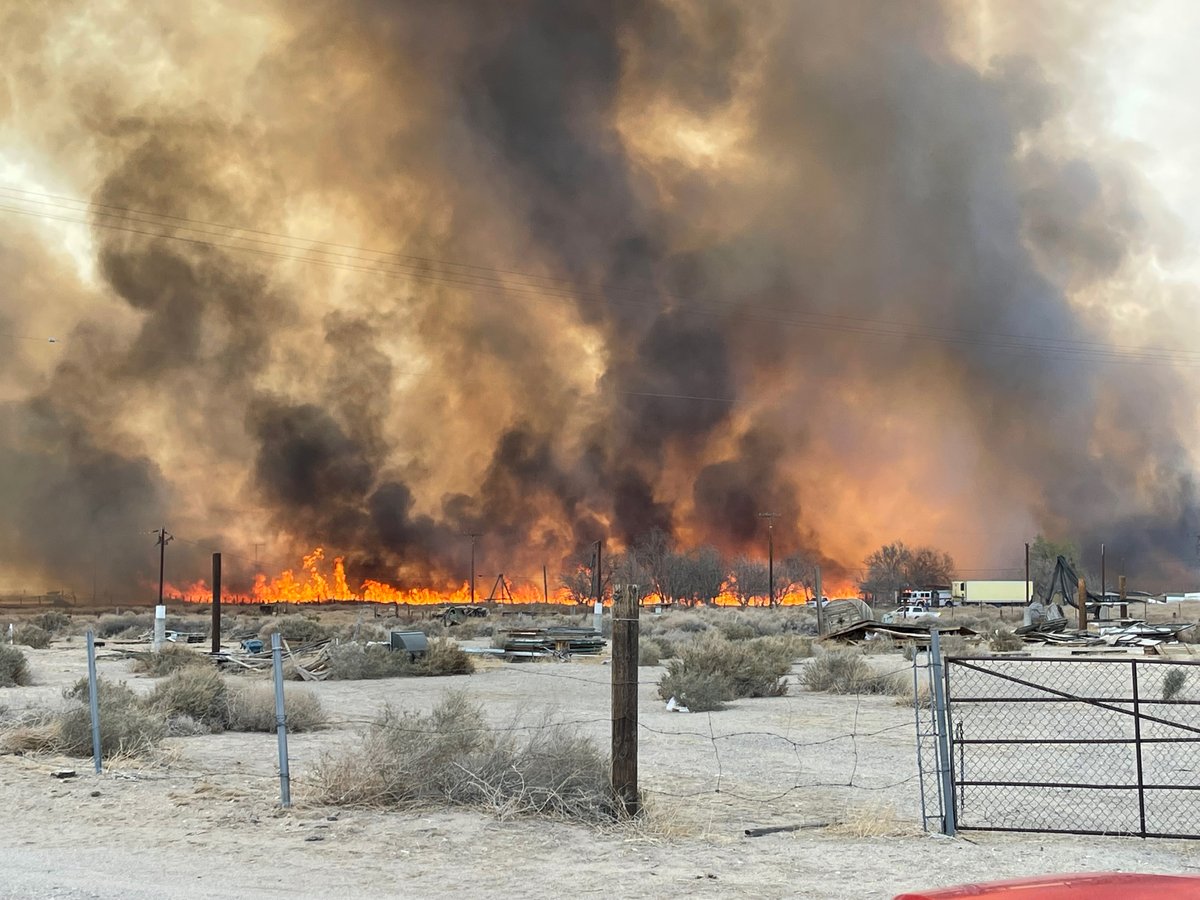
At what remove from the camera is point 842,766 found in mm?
16547

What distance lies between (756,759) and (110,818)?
934 cm

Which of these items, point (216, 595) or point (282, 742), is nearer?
point (282, 742)

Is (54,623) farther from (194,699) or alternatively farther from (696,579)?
(696,579)

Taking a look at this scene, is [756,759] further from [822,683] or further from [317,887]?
[822,683]

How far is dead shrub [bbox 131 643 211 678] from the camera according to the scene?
32438 mm

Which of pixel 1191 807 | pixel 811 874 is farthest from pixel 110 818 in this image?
pixel 1191 807

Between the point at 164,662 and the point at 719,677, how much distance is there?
58.0 ft

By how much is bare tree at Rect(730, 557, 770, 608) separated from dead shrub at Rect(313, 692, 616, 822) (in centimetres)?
12980

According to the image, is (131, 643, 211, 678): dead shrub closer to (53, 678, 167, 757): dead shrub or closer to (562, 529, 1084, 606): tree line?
(53, 678, 167, 757): dead shrub

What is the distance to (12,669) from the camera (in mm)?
29203

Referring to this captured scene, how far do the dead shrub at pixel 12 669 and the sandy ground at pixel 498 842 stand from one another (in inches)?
590

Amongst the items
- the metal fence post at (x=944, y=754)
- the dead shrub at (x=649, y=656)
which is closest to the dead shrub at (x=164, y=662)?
the dead shrub at (x=649, y=656)

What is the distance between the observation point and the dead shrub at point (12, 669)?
94.3 ft

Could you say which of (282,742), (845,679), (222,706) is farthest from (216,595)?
(282,742)
